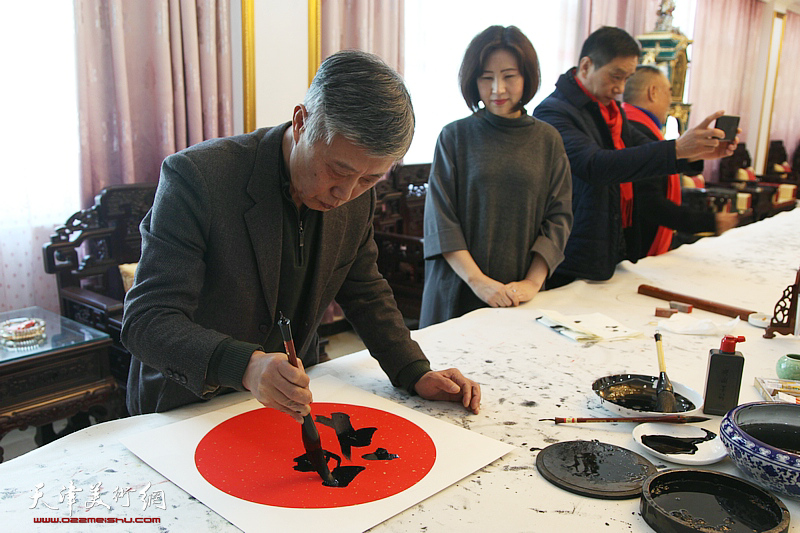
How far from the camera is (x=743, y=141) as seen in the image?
30.6ft

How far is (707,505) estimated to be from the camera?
91 centimetres

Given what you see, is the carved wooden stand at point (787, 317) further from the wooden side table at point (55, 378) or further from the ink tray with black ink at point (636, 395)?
the wooden side table at point (55, 378)

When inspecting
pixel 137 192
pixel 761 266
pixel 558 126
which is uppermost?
pixel 558 126

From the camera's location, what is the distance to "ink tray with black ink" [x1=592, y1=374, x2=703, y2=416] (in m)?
1.20

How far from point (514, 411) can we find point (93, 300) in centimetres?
174

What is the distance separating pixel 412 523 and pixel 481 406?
16.0 inches

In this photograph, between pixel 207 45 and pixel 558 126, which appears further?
pixel 207 45

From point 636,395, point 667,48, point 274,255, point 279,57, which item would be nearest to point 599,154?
point 636,395

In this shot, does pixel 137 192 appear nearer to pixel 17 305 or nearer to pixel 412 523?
pixel 17 305

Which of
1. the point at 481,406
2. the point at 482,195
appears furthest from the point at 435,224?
the point at 481,406

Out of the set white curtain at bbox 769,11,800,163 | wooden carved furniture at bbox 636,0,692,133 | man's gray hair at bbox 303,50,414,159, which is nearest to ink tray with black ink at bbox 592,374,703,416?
man's gray hair at bbox 303,50,414,159

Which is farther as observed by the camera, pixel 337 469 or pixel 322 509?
pixel 337 469

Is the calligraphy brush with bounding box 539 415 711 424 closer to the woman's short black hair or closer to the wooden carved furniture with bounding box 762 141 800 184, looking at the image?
the woman's short black hair

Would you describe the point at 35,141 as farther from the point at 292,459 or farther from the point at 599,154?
the point at 292,459
